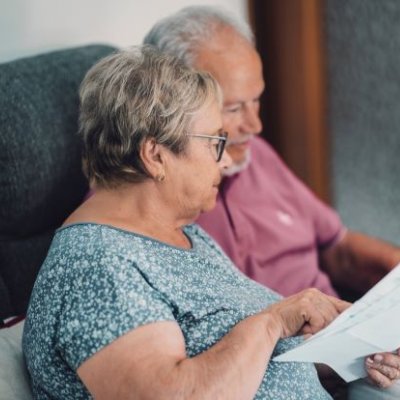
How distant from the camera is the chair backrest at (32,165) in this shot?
50.2 inches

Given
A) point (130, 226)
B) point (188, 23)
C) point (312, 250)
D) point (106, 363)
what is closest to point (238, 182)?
point (312, 250)

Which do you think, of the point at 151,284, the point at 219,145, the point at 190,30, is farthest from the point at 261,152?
the point at 151,284

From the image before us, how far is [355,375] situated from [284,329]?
0.19 meters

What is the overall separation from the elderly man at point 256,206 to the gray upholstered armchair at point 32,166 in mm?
243

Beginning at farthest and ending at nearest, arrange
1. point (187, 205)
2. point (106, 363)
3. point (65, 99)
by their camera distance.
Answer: point (65, 99)
point (187, 205)
point (106, 363)

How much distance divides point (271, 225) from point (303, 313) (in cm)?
55

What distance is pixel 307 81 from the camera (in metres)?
2.08

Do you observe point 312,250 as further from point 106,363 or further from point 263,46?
point 106,363

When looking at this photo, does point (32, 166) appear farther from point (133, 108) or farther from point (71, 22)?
point (71, 22)

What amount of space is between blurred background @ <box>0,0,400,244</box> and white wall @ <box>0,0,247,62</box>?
0.01m

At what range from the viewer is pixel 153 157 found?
1119mm

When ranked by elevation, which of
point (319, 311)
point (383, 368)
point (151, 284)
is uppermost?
point (151, 284)

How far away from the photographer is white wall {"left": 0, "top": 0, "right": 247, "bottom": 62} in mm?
1506

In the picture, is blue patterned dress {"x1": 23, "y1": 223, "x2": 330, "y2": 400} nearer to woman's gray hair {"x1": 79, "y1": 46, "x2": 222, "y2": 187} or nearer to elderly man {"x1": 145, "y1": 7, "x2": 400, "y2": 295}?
woman's gray hair {"x1": 79, "y1": 46, "x2": 222, "y2": 187}
